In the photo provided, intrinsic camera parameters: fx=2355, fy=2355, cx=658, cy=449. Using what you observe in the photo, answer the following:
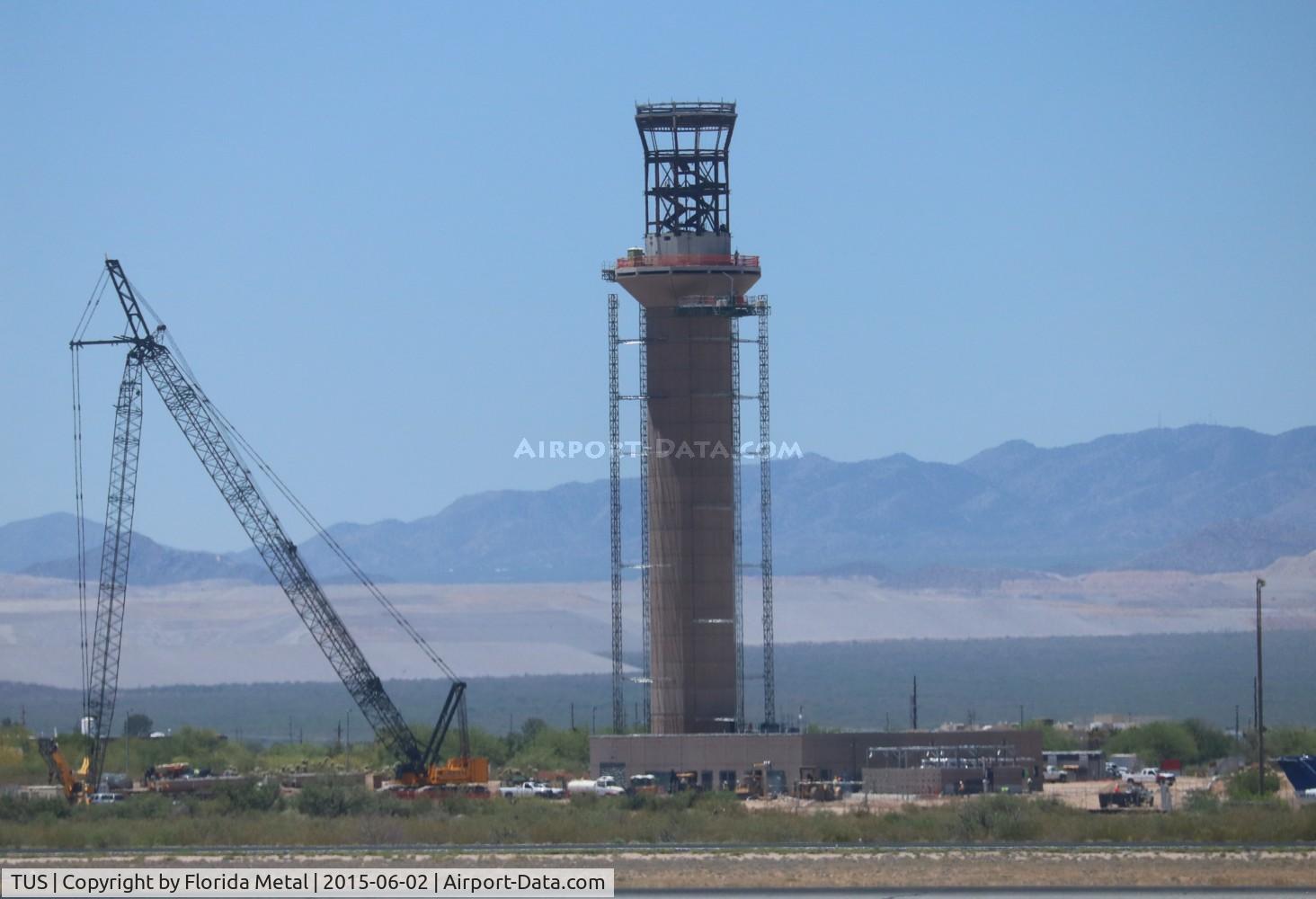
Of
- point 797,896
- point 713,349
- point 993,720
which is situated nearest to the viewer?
point 797,896

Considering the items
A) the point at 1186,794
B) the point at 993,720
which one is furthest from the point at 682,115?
the point at 993,720

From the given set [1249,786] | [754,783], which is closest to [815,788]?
[754,783]

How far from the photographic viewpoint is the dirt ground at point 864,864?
187 feet

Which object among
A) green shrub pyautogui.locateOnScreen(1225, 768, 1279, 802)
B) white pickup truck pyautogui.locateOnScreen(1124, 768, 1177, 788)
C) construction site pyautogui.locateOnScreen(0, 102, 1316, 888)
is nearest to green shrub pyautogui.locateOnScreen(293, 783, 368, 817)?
construction site pyautogui.locateOnScreen(0, 102, 1316, 888)

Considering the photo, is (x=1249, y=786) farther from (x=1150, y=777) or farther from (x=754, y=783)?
(x=754, y=783)

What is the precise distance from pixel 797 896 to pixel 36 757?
284ft

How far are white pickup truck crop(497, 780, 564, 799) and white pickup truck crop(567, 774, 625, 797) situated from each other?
28.5 inches

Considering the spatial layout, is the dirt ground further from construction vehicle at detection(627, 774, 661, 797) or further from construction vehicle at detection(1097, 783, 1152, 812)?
construction vehicle at detection(627, 774, 661, 797)

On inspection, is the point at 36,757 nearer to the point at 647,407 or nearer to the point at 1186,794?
the point at 647,407

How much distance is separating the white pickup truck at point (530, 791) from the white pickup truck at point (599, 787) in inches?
28.5

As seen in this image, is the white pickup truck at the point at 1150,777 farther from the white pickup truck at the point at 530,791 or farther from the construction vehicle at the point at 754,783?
the white pickup truck at the point at 530,791

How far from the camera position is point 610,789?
319 feet

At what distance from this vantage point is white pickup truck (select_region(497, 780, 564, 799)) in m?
97.6

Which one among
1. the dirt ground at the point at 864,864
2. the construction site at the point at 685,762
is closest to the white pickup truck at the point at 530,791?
the construction site at the point at 685,762
